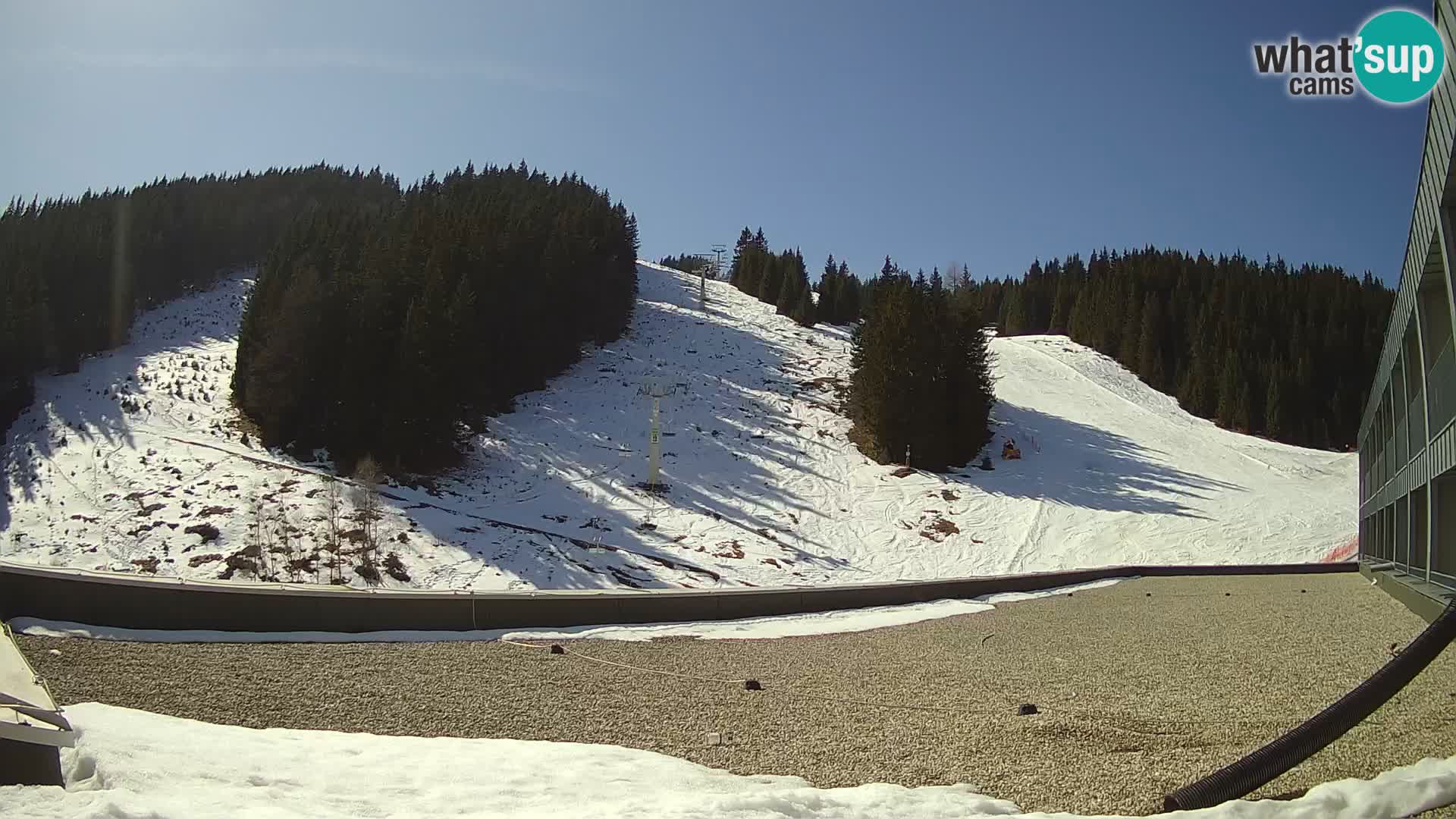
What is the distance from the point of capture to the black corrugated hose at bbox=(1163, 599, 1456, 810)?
4.04m

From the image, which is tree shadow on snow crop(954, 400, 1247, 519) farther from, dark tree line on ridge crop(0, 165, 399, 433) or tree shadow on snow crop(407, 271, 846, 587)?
dark tree line on ridge crop(0, 165, 399, 433)

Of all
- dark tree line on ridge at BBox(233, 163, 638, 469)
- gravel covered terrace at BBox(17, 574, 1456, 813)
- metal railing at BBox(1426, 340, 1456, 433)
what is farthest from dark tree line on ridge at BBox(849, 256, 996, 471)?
metal railing at BBox(1426, 340, 1456, 433)

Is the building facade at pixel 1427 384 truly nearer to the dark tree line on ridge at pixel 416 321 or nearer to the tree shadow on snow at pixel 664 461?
the tree shadow on snow at pixel 664 461

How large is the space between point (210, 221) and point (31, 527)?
155ft

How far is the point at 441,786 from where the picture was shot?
465 cm

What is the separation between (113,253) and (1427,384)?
60.2 meters

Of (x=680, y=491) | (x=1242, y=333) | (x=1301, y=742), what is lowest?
(x=680, y=491)

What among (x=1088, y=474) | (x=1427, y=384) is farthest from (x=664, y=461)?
(x=1427, y=384)

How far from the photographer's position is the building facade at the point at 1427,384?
6.96m

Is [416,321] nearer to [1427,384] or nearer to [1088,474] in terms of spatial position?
[1088,474]

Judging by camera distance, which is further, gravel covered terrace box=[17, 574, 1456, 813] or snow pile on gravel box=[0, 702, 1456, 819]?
gravel covered terrace box=[17, 574, 1456, 813]

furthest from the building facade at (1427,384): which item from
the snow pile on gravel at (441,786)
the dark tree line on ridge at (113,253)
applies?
the dark tree line on ridge at (113,253)

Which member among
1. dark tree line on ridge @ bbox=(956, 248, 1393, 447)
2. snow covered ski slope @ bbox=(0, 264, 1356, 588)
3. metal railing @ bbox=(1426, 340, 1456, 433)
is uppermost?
dark tree line on ridge @ bbox=(956, 248, 1393, 447)

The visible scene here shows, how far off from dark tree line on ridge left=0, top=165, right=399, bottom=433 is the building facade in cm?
4096
